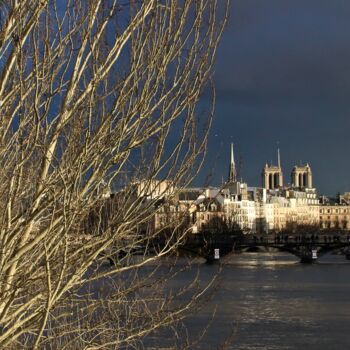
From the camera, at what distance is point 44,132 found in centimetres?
353

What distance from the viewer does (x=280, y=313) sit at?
25000 millimetres

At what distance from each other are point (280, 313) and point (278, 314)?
0.92 ft

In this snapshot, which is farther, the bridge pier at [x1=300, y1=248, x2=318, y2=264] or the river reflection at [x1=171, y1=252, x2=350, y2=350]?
the bridge pier at [x1=300, y1=248, x2=318, y2=264]

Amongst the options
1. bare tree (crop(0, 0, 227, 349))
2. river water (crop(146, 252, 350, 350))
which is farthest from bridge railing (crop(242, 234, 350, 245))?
bare tree (crop(0, 0, 227, 349))

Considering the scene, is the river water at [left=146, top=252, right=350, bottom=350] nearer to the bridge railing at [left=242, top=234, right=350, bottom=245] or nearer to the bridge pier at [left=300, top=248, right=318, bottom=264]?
the bridge pier at [left=300, top=248, right=318, bottom=264]

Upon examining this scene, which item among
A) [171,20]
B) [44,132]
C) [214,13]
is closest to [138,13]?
[171,20]

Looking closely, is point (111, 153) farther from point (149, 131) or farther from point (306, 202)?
point (306, 202)

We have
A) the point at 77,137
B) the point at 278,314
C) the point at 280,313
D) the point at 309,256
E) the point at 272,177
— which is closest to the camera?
the point at 77,137

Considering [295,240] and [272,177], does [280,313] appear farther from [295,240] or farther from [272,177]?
[272,177]

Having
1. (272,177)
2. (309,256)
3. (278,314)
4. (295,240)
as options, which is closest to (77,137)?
(278,314)

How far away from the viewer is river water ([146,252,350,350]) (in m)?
18.9

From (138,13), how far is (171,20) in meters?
0.14

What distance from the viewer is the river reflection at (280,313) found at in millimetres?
18969

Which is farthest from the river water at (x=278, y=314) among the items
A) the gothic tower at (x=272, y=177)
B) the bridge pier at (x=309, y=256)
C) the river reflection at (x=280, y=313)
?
the gothic tower at (x=272, y=177)
